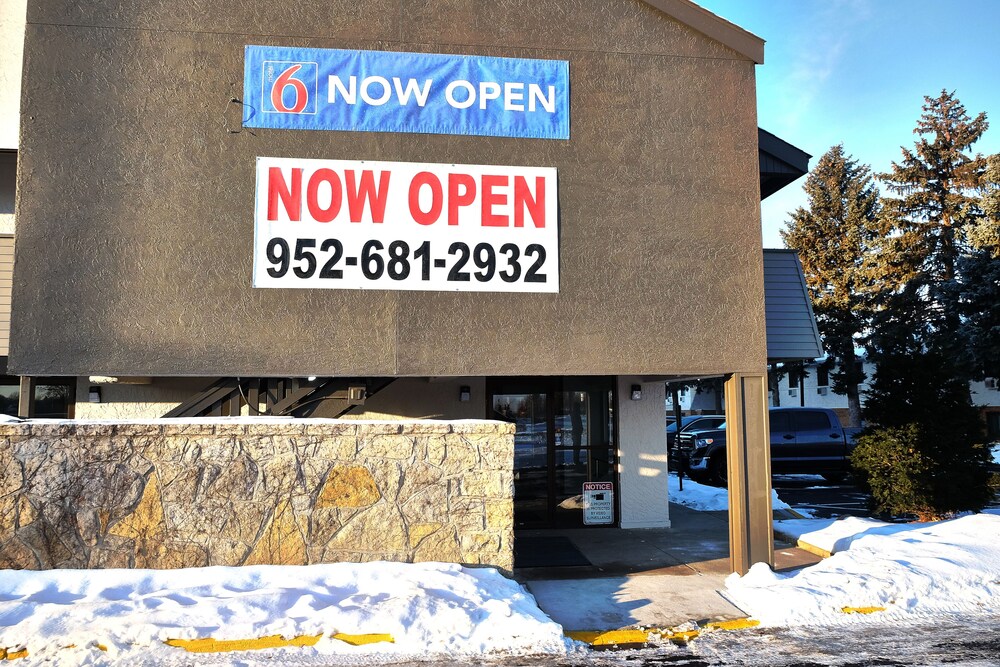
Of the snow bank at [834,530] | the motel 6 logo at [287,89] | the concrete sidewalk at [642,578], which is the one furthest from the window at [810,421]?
Answer: the motel 6 logo at [287,89]

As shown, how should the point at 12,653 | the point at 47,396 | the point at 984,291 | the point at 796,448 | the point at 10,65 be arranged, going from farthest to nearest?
the point at 984,291 < the point at 796,448 < the point at 47,396 < the point at 10,65 < the point at 12,653

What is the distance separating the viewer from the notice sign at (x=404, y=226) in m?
7.75

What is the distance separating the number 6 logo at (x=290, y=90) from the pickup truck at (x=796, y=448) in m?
13.3

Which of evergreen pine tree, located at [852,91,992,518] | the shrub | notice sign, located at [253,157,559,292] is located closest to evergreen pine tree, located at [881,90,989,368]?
evergreen pine tree, located at [852,91,992,518]

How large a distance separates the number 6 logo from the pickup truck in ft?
43.7

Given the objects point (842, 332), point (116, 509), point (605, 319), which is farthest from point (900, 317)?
point (116, 509)

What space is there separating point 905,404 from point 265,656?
33.0 feet

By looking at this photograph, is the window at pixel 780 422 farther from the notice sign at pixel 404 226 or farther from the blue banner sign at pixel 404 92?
the blue banner sign at pixel 404 92

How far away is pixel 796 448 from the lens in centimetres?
1853

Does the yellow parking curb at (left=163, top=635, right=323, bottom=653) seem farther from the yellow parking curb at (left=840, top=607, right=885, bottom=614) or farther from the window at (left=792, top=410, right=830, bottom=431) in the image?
the window at (left=792, top=410, right=830, bottom=431)

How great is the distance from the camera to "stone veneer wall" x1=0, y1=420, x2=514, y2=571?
710 cm

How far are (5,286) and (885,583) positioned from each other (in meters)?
9.98

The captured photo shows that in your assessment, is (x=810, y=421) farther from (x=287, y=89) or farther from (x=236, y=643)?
(x=236, y=643)

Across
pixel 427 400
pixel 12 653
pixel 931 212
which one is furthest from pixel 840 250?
pixel 12 653
